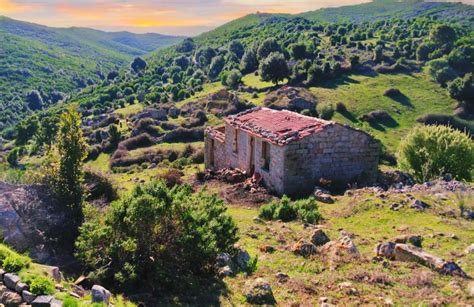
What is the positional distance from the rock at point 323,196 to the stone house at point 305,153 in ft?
3.80

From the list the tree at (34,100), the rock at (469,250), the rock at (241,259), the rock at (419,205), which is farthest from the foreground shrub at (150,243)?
the tree at (34,100)

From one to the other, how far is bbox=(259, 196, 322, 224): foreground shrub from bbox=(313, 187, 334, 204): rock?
1.34 meters

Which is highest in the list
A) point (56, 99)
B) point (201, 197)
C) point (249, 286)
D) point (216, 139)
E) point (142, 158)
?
point (201, 197)

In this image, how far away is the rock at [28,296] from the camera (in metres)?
6.61

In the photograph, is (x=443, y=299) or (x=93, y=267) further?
(x=93, y=267)

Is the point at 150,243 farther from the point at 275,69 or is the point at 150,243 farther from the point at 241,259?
the point at 275,69

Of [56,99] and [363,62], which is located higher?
[363,62]

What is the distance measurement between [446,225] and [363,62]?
58.3 metres

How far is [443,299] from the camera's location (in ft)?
24.4

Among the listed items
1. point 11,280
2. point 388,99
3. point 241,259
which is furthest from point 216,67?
point 11,280

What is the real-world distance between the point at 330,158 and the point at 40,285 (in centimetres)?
1424

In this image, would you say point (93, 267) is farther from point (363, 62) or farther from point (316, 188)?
point (363, 62)

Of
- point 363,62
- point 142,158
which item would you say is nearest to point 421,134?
point 142,158

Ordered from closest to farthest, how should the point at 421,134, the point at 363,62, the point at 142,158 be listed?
1. the point at 421,134
2. the point at 142,158
3. the point at 363,62
